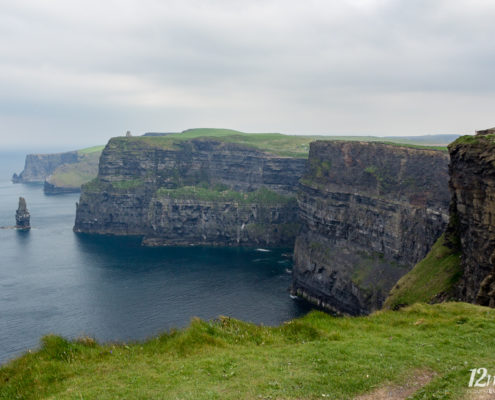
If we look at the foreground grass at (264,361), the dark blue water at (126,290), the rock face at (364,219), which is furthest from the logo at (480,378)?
the rock face at (364,219)

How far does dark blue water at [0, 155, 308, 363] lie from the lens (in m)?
98.9

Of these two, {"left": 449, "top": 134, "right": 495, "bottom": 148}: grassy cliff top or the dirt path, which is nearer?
the dirt path

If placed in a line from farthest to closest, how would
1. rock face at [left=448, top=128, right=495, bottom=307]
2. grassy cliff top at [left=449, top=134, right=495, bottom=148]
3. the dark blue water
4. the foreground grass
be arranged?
the dark blue water < grassy cliff top at [left=449, top=134, right=495, bottom=148] < rock face at [left=448, top=128, right=495, bottom=307] < the foreground grass

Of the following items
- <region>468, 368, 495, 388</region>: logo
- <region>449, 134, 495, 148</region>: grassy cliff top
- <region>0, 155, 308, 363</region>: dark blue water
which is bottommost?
<region>0, 155, 308, 363</region>: dark blue water

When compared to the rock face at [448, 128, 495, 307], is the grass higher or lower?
lower

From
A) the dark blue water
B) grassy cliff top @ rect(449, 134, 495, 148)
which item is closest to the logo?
grassy cliff top @ rect(449, 134, 495, 148)

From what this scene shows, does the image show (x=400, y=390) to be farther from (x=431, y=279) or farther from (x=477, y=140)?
(x=431, y=279)

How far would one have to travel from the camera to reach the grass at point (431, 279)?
59.2 metres

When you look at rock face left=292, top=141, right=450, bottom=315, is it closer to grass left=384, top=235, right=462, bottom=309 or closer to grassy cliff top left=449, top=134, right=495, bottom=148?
grass left=384, top=235, right=462, bottom=309

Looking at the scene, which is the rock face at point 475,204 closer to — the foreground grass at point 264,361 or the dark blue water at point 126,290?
the foreground grass at point 264,361

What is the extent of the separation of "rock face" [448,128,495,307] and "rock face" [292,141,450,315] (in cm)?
3678

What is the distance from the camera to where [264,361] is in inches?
974

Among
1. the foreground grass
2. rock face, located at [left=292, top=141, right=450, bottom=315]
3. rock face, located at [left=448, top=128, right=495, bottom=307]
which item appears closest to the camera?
the foreground grass

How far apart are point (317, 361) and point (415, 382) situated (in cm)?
502
